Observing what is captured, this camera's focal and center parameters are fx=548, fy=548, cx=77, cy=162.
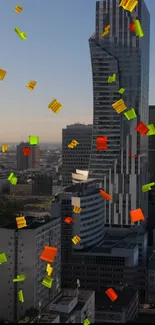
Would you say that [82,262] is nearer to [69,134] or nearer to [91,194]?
[91,194]

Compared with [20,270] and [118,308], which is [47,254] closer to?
[20,270]

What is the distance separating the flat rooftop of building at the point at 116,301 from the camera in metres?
17.5

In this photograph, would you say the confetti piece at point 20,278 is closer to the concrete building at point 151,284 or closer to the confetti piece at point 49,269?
the confetti piece at point 49,269

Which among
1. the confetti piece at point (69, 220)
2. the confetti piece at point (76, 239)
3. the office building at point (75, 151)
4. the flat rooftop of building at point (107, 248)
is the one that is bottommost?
the flat rooftop of building at point (107, 248)

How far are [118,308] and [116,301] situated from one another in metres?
0.80

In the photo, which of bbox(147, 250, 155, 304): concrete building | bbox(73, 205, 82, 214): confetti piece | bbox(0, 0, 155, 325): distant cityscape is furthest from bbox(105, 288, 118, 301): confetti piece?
bbox(73, 205, 82, 214): confetti piece

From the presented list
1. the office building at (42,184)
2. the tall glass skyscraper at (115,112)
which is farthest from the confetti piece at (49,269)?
the office building at (42,184)

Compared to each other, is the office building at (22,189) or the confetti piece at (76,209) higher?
the confetti piece at (76,209)

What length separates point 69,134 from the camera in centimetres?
5312

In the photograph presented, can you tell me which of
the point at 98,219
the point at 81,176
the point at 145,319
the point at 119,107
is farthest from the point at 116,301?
the point at 81,176

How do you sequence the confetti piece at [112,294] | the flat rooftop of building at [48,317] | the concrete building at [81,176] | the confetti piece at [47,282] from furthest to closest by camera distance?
the concrete building at [81,176] → the confetti piece at [112,294] → the confetti piece at [47,282] → the flat rooftop of building at [48,317]

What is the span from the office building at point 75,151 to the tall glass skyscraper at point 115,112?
10921 millimetres

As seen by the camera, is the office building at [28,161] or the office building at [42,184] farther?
the office building at [28,161]

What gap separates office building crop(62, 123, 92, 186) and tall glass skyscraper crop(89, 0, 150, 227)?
35.8 feet
